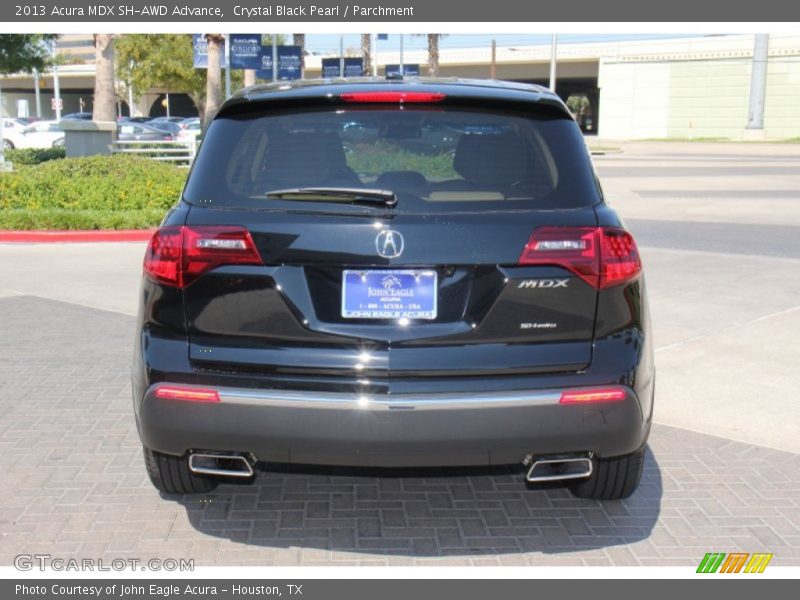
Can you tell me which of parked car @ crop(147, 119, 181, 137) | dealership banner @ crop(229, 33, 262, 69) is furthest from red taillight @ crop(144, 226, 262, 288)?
parked car @ crop(147, 119, 181, 137)

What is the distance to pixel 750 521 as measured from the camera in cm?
413

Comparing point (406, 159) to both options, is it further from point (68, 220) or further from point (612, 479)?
point (68, 220)

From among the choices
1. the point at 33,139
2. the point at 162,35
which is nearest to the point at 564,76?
the point at 162,35

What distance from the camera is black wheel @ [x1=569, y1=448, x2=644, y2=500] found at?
404 cm

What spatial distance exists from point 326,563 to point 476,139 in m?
1.81

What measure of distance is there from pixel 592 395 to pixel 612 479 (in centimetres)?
80

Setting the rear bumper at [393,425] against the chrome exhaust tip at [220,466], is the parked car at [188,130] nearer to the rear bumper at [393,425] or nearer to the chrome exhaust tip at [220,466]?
the chrome exhaust tip at [220,466]

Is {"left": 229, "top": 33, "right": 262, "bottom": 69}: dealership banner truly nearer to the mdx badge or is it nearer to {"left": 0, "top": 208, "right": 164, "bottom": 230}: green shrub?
{"left": 0, "top": 208, "right": 164, "bottom": 230}: green shrub

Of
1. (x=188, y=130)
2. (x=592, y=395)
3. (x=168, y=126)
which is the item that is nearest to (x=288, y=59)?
(x=188, y=130)

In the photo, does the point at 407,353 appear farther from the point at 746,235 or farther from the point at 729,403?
the point at 746,235

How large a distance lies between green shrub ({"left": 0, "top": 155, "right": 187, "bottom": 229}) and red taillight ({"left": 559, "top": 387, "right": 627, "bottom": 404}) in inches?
410

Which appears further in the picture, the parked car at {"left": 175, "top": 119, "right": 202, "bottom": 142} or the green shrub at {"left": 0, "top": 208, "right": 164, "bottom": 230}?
the parked car at {"left": 175, "top": 119, "right": 202, "bottom": 142}

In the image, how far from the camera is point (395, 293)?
3.42 metres

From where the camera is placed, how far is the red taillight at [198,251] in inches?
137
